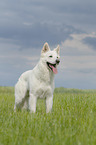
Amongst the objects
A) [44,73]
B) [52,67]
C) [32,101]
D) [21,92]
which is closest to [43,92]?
[32,101]

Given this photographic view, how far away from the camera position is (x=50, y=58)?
216 inches

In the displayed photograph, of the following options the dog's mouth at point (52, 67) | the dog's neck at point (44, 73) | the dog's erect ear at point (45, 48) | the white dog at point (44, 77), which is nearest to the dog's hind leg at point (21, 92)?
the white dog at point (44, 77)

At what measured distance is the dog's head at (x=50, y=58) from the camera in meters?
5.44

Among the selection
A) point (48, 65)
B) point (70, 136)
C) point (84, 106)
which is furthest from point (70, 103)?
point (70, 136)

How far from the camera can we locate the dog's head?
5.44 metres

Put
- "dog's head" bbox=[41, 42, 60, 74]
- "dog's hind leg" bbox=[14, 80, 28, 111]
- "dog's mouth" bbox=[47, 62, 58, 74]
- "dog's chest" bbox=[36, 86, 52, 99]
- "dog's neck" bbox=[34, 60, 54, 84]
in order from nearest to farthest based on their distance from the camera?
"dog's head" bbox=[41, 42, 60, 74]
"dog's mouth" bbox=[47, 62, 58, 74]
"dog's neck" bbox=[34, 60, 54, 84]
"dog's chest" bbox=[36, 86, 52, 99]
"dog's hind leg" bbox=[14, 80, 28, 111]

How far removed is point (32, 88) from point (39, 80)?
1.01ft

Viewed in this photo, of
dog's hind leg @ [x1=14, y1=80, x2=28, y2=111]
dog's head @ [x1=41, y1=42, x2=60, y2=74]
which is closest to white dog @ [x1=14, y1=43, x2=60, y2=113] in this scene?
dog's head @ [x1=41, y1=42, x2=60, y2=74]

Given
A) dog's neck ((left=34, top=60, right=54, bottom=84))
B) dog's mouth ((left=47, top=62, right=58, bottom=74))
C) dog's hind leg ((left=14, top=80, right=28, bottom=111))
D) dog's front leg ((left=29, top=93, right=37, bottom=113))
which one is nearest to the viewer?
dog's mouth ((left=47, top=62, right=58, bottom=74))

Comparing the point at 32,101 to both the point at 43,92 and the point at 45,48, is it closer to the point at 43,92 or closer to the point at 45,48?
the point at 43,92

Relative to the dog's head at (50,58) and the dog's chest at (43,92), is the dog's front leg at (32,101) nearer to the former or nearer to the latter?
the dog's chest at (43,92)

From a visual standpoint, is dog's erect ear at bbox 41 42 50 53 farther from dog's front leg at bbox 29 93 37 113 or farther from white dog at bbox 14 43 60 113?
dog's front leg at bbox 29 93 37 113

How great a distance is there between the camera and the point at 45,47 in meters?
5.73

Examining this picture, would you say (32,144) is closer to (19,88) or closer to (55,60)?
(55,60)
